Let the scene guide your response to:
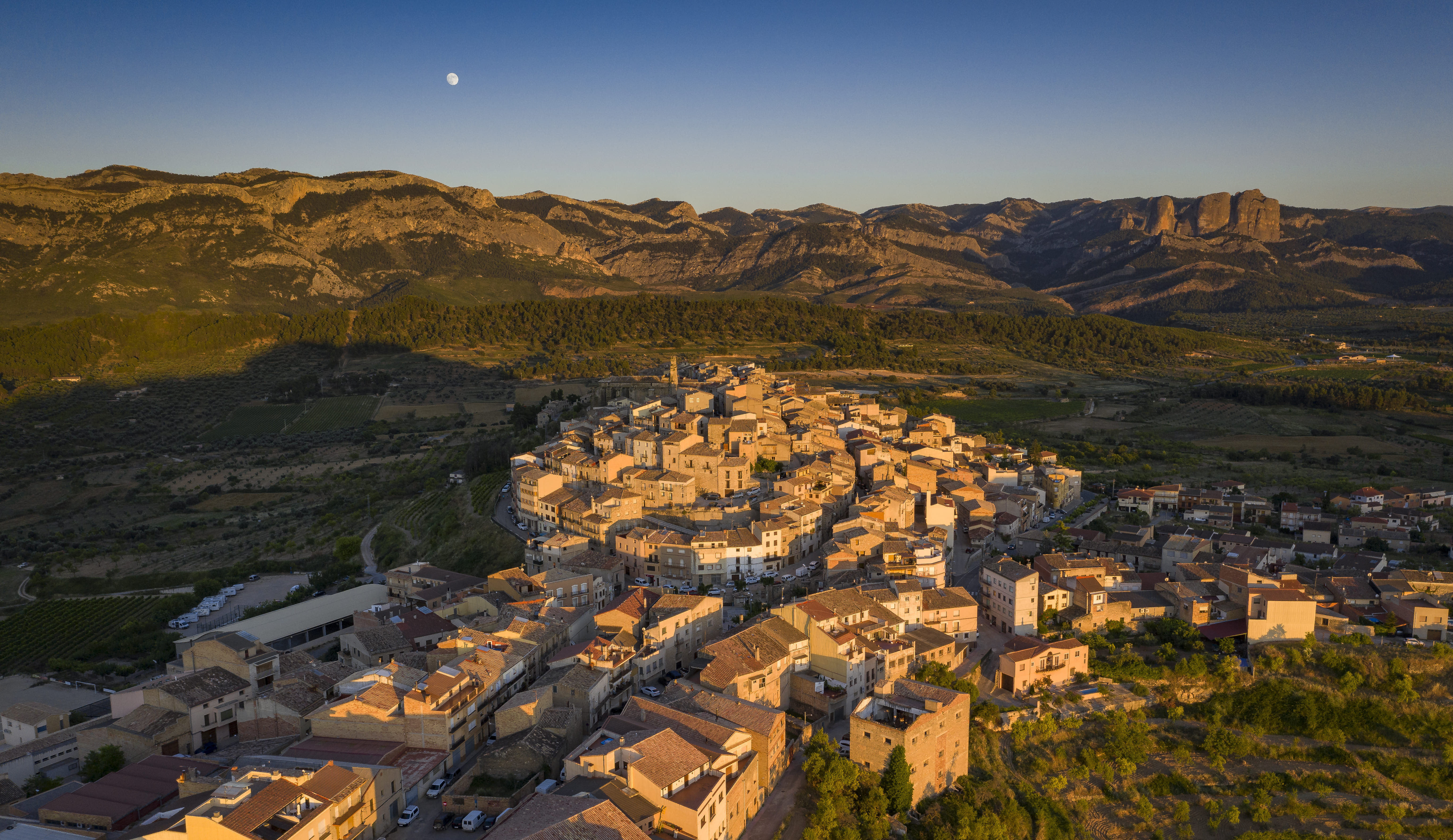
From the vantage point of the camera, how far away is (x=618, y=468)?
33.4 meters

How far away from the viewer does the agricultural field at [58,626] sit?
30375mm

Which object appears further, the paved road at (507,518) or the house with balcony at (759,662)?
the paved road at (507,518)

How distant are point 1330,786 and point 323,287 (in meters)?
119

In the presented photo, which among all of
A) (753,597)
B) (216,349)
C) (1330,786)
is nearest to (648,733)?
(753,597)

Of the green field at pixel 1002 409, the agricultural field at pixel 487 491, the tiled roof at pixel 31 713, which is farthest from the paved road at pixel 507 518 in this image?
the green field at pixel 1002 409

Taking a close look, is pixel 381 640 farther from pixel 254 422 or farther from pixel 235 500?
pixel 254 422

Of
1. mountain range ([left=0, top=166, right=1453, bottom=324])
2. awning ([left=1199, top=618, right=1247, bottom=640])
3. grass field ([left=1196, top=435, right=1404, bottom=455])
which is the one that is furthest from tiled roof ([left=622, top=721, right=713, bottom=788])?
mountain range ([left=0, top=166, right=1453, bottom=324])

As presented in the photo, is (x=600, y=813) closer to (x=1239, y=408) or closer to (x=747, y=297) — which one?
(x=1239, y=408)

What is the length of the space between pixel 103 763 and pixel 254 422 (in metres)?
52.4

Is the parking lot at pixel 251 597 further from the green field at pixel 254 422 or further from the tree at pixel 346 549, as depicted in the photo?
the green field at pixel 254 422

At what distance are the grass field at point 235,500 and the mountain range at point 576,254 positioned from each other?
57.8 meters

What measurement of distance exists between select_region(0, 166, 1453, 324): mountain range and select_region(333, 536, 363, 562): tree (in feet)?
245

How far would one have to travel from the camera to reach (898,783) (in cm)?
1770

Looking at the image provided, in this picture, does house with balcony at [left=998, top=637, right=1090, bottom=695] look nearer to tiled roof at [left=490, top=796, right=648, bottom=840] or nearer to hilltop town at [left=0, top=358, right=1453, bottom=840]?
hilltop town at [left=0, top=358, right=1453, bottom=840]
